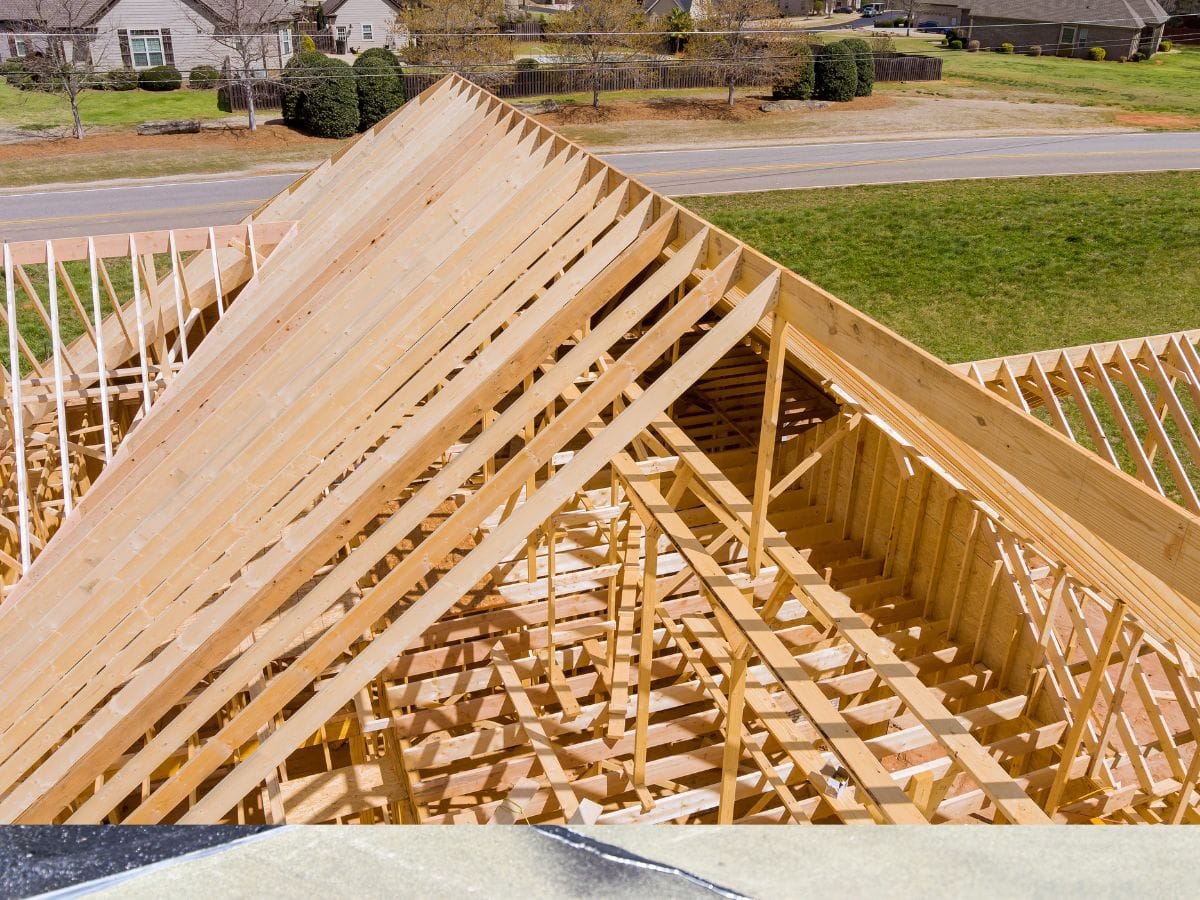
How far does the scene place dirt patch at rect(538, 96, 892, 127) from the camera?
3288cm

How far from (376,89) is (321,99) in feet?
6.36

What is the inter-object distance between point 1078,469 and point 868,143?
2986cm

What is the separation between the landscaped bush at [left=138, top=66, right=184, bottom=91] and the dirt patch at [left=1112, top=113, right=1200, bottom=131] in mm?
35554

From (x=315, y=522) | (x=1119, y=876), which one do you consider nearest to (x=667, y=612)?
(x=315, y=522)

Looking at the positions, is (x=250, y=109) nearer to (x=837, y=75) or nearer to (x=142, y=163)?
(x=142, y=163)

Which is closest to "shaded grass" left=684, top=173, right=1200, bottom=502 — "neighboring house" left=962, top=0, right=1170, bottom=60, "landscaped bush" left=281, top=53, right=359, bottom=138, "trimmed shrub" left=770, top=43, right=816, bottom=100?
"trimmed shrub" left=770, top=43, right=816, bottom=100

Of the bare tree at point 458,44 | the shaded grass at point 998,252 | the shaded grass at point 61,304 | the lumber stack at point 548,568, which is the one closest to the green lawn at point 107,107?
the bare tree at point 458,44

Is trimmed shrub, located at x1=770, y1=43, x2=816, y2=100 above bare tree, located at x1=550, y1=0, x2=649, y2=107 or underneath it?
underneath

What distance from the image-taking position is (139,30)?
41031 mm

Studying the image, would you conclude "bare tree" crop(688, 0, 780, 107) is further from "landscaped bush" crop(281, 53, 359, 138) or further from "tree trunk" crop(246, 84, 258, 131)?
"tree trunk" crop(246, 84, 258, 131)

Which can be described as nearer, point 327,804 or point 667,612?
point 327,804

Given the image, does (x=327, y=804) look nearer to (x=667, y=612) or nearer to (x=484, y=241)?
(x=667, y=612)

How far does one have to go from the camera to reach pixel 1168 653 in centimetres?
711

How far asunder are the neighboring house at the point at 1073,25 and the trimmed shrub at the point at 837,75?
24.0 metres
